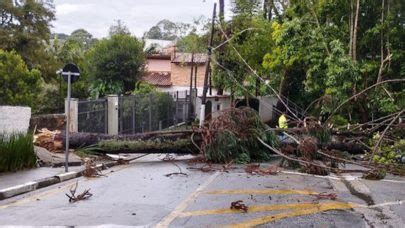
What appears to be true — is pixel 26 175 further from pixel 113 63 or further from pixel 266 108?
pixel 266 108

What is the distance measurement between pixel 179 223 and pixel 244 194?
9.77ft

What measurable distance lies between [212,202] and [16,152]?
235 inches

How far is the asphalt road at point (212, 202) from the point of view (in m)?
7.81

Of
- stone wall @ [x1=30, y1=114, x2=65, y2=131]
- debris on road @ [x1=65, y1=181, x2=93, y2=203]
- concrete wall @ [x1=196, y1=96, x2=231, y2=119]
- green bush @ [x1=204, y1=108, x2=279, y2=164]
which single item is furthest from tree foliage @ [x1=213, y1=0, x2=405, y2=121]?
debris on road @ [x1=65, y1=181, x2=93, y2=203]

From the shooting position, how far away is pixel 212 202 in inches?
370

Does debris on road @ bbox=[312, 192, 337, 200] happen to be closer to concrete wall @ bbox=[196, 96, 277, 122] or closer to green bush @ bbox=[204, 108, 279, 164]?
green bush @ bbox=[204, 108, 279, 164]

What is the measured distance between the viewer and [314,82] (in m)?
25.8

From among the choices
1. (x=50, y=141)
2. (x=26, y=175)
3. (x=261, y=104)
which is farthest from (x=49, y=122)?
(x=261, y=104)

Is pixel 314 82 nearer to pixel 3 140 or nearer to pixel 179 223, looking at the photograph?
pixel 3 140

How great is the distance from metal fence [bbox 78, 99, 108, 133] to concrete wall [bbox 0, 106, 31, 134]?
395 centimetres

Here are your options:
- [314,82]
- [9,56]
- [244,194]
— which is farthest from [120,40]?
[244,194]

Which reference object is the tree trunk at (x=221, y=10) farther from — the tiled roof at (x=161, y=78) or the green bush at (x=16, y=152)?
the green bush at (x=16, y=152)

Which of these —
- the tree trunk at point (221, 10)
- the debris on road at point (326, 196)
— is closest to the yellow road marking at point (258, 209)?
the debris on road at point (326, 196)

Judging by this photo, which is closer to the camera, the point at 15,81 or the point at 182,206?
the point at 182,206
